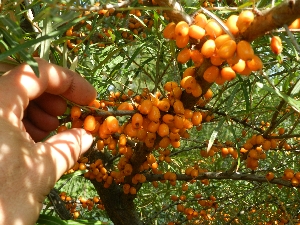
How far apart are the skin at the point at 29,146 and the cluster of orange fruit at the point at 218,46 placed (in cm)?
40

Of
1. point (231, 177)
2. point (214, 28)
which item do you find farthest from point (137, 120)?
point (231, 177)

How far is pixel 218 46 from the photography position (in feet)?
3.01

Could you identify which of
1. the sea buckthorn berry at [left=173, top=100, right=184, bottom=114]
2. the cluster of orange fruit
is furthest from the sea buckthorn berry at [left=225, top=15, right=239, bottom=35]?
the sea buckthorn berry at [left=173, top=100, right=184, bottom=114]

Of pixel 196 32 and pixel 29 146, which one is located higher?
pixel 196 32

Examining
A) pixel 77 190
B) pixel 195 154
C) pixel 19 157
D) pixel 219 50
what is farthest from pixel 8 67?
pixel 77 190

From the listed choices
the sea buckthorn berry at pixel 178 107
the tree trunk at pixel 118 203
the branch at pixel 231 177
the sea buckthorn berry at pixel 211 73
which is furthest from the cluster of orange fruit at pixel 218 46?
the tree trunk at pixel 118 203

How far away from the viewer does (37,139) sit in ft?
4.34

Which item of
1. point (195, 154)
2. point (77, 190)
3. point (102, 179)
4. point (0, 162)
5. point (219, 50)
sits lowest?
point (77, 190)

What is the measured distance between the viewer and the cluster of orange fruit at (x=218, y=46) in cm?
87

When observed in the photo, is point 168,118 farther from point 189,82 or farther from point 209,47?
point 209,47

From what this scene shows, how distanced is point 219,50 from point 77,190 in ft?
9.95

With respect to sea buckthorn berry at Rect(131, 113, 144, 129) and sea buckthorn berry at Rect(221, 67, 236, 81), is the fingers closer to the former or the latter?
sea buckthorn berry at Rect(131, 113, 144, 129)

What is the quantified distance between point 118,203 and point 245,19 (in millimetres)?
1677

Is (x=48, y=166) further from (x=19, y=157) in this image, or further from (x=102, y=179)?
(x=102, y=179)
